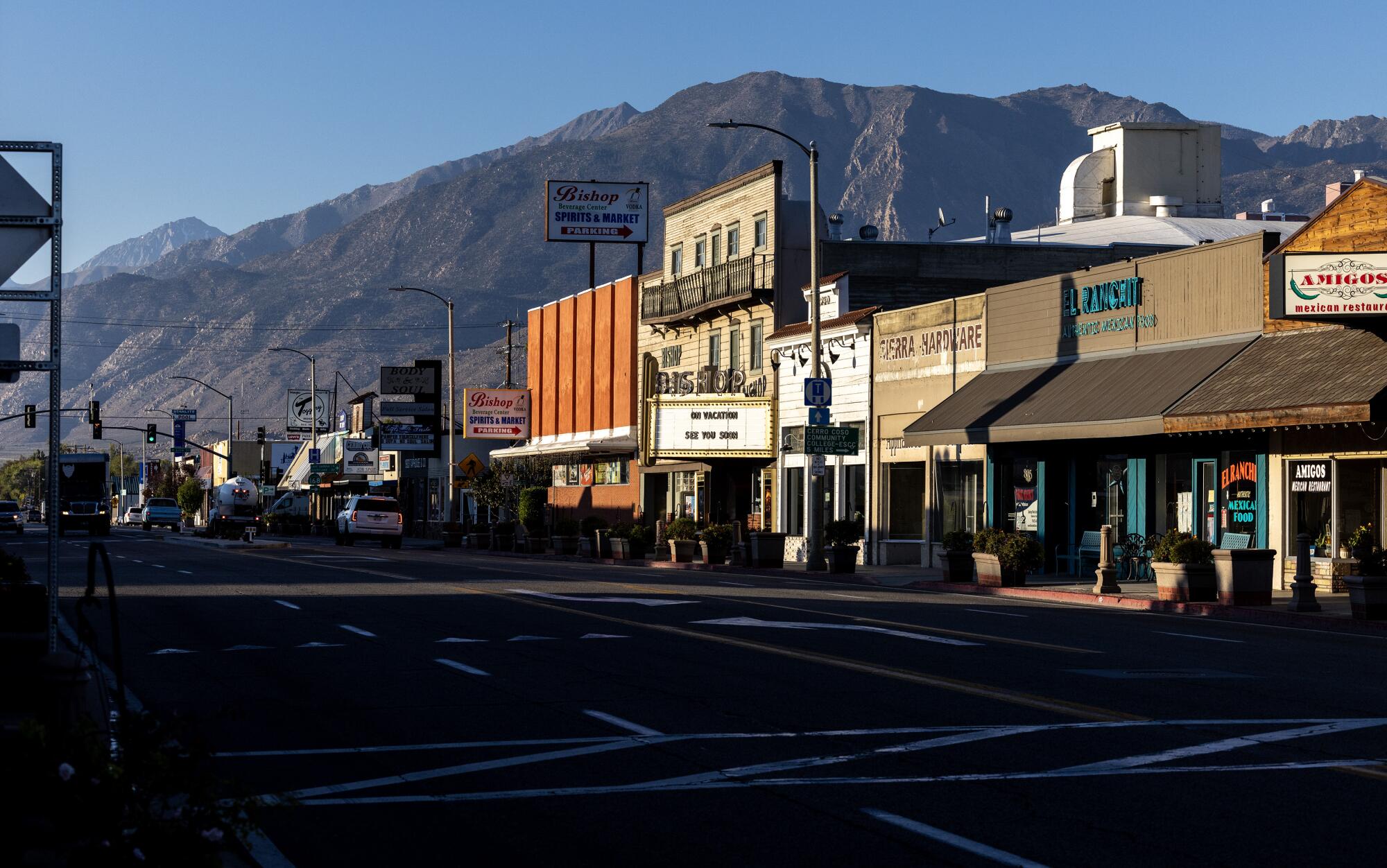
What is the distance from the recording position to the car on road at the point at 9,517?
82.5m

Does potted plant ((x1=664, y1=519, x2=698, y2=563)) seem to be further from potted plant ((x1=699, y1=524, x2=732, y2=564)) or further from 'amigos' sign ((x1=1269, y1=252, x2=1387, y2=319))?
'amigos' sign ((x1=1269, y1=252, x2=1387, y2=319))

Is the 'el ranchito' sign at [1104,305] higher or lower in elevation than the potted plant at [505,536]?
higher

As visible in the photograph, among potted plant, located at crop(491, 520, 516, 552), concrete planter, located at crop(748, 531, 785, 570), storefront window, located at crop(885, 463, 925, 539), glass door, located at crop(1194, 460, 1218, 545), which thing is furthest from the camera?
potted plant, located at crop(491, 520, 516, 552)

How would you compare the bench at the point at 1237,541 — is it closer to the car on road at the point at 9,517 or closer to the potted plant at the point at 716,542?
the potted plant at the point at 716,542

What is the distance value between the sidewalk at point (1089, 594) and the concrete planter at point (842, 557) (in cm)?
23

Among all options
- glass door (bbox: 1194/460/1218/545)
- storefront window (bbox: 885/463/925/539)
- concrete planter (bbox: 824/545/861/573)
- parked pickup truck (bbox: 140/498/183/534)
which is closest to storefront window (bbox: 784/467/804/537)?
storefront window (bbox: 885/463/925/539)

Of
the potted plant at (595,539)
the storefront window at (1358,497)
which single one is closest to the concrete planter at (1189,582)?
the storefront window at (1358,497)

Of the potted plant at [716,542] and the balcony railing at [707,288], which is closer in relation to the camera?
the potted plant at [716,542]

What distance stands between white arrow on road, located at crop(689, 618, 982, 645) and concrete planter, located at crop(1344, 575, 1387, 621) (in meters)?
7.78

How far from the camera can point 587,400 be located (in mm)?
70062

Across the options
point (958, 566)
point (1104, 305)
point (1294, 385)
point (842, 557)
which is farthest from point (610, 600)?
point (1104, 305)

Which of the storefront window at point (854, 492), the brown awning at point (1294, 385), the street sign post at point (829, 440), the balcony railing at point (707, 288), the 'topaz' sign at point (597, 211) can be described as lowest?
the storefront window at point (854, 492)

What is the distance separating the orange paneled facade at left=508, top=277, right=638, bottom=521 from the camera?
65.0 meters

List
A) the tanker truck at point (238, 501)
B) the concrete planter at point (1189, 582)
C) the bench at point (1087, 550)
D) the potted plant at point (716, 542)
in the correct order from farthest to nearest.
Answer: the tanker truck at point (238, 501)
the potted plant at point (716, 542)
the bench at point (1087, 550)
the concrete planter at point (1189, 582)
